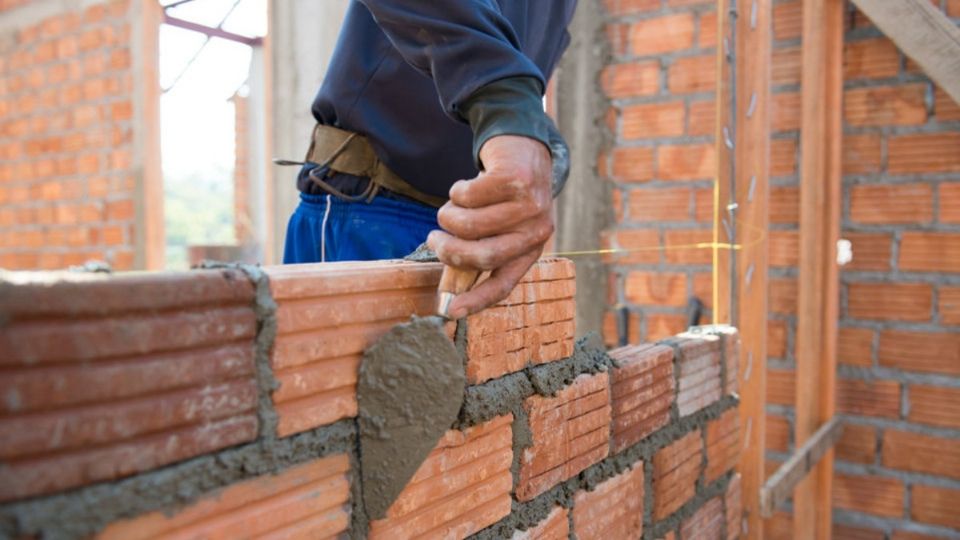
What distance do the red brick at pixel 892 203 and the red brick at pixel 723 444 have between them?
1127mm

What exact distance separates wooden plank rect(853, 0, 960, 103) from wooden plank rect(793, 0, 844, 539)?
0.19 m

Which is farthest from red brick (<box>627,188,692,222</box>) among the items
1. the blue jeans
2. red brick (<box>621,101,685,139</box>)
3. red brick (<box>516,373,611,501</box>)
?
red brick (<box>516,373,611,501</box>)

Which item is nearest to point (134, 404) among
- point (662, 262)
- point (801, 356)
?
point (801, 356)

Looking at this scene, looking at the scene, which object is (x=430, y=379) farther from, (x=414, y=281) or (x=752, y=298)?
(x=752, y=298)

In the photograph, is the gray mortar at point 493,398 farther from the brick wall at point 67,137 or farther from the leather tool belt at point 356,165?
the brick wall at point 67,137

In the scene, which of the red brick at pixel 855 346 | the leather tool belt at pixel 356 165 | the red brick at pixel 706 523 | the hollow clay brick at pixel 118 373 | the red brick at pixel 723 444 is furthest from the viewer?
the red brick at pixel 855 346

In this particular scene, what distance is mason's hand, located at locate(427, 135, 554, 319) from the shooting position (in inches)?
34.4

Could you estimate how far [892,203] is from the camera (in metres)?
2.55

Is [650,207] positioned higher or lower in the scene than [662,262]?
higher

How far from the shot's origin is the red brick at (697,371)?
5.12 ft

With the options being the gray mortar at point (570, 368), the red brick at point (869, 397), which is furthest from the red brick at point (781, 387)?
the gray mortar at point (570, 368)

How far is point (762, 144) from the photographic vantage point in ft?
6.07

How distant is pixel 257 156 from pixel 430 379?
24.6 feet

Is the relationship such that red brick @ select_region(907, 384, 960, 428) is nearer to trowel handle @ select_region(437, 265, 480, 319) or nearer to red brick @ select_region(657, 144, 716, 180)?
red brick @ select_region(657, 144, 716, 180)
